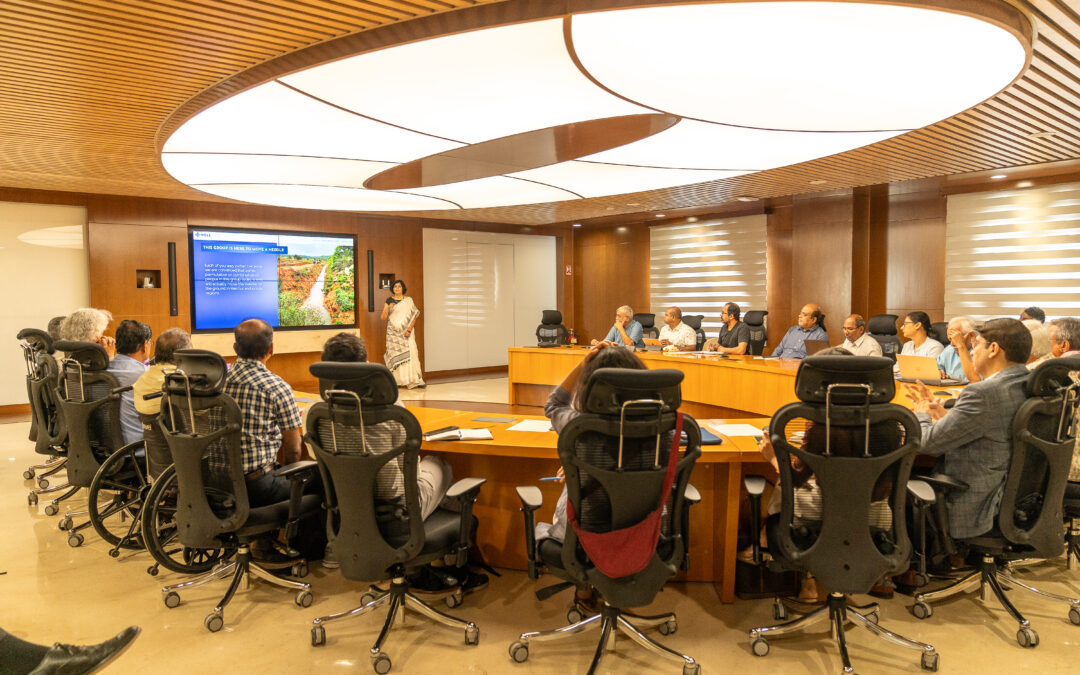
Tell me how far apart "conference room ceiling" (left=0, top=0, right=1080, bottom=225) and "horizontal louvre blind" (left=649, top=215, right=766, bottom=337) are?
3591mm

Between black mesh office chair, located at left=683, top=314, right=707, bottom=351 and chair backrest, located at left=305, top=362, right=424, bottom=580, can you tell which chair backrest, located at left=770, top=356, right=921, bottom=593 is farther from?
black mesh office chair, located at left=683, top=314, right=707, bottom=351

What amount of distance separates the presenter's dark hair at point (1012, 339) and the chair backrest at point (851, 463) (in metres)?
0.77

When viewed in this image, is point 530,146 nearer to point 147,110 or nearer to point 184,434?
point 147,110

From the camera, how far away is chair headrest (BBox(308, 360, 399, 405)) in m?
2.35

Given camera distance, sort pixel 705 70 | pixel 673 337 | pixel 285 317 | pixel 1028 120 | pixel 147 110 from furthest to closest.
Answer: pixel 285 317 → pixel 673 337 → pixel 1028 120 → pixel 147 110 → pixel 705 70

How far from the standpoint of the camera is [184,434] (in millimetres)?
2768

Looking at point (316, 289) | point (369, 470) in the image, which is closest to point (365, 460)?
point (369, 470)

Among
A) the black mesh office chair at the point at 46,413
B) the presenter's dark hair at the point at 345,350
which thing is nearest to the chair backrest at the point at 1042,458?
the presenter's dark hair at the point at 345,350

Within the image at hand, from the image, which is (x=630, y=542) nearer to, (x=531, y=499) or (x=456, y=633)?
(x=531, y=499)

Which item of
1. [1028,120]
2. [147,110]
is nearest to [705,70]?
[1028,120]

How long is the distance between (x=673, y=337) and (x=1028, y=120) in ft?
13.9

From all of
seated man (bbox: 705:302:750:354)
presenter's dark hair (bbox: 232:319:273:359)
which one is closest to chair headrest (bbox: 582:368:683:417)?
presenter's dark hair (bbox: 232:319:273:359)

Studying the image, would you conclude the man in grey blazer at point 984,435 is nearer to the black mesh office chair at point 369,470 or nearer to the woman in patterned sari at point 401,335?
the black mesh office chair at point 369,470

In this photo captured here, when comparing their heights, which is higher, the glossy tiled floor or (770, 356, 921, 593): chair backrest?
(770, 356, 921, 593): chair backrest
